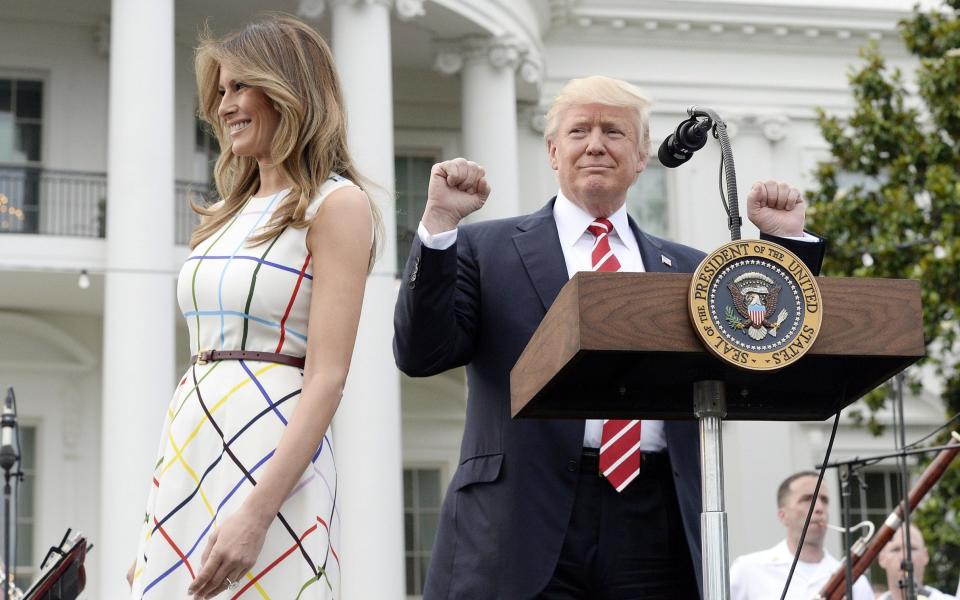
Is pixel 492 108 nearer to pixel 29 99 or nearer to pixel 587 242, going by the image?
pixel 29 99

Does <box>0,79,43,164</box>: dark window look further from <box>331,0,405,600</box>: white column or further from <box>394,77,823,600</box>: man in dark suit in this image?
<box>394,77,823,600</box>: man in dark suit

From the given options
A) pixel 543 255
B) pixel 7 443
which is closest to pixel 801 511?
pixel 7 443

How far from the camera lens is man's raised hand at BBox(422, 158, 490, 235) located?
11.0ft

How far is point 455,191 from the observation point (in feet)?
11.1

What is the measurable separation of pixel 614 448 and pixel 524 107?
1762cm

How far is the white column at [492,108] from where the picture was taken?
738 inches

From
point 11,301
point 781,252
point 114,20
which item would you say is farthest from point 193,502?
point 11,301

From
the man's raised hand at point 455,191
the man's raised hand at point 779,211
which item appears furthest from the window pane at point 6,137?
the man's raised hand at point 779,211

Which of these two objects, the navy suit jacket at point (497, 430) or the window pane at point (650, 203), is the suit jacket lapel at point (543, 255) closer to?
the navy suit jacket at point (497, 430)

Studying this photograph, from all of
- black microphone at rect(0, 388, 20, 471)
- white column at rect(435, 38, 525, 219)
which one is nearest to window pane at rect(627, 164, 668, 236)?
white column at rect(435, 38, 525, 219)

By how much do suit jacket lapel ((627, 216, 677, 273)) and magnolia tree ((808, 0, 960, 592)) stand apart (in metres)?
10.2

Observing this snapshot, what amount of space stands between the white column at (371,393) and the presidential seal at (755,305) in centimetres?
1335

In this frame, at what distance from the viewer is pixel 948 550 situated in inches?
683

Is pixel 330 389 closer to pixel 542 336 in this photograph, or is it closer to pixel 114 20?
pixel 542 336
